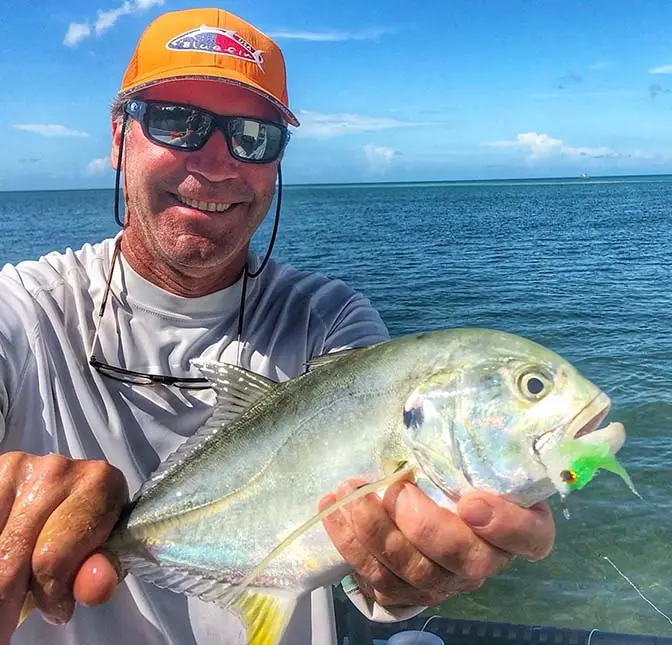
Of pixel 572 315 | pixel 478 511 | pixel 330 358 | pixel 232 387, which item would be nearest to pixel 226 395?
pixel 232 387

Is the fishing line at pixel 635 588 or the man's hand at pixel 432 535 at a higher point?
the man's hand at pixel 432 535

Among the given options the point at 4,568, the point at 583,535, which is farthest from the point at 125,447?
the point at 583,535

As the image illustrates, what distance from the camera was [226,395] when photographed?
2.44m

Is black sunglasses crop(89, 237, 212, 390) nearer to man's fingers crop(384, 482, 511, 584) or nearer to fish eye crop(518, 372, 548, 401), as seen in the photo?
man's fingers crop(384, 482, 511, 584)

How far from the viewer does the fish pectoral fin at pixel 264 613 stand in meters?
2.35

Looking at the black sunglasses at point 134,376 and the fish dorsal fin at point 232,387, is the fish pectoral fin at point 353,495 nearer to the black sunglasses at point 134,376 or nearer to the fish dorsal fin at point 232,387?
the fish dorsal fin at point 232,387

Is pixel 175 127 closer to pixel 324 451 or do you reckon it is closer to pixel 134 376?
pixel 134 376

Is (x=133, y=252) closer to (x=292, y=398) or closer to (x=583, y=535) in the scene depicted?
(x=292, y=398)

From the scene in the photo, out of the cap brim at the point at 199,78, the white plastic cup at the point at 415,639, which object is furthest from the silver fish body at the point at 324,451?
the white plastic cup at the point at 415,639

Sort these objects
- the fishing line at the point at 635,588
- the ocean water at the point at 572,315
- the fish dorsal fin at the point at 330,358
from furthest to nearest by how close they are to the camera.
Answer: the ocean water at the point at 572,315, the fishing line at the point at 635,588, the fish dorsal fin at the point at 330,358

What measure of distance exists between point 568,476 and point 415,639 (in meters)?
2.65

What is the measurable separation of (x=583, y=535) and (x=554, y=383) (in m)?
7.47

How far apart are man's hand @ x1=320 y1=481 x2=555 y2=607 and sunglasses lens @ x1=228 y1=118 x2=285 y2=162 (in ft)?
5.50

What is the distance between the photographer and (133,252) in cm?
A: 310
